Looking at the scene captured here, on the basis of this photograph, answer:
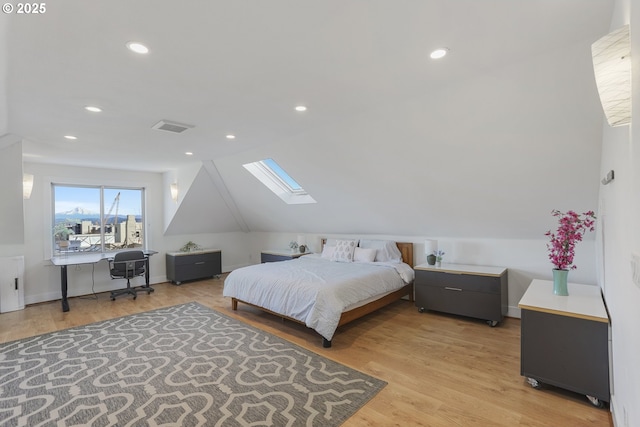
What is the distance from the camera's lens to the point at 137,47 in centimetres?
186

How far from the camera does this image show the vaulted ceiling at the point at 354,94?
1.65 metres

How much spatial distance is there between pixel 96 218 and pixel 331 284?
494 centimetres

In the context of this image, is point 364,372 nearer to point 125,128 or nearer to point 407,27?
point 407,27

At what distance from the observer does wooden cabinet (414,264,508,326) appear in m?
3.70

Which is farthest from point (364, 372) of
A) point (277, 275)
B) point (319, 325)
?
point (277, 275)

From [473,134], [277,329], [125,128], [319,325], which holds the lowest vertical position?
[277,329]

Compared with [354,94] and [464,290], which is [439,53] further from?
[464,290]

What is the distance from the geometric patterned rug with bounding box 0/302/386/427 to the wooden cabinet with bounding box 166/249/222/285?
8.31 feet

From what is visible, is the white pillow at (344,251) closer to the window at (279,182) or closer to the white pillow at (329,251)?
the white pillow at (329,251)

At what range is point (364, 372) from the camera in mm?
2695

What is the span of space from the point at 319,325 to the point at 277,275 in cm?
102

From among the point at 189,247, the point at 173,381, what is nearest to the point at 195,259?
the point at 189,247

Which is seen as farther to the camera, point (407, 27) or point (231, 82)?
point (231, 82)

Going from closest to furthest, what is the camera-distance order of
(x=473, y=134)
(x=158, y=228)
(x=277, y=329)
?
(x=473, y=134)
(x=277, y=329)
(x=158, y=228)
